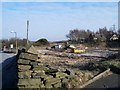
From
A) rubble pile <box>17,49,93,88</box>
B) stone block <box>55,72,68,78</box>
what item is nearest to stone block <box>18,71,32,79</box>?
rubble pile <box>17,49,93,88</box>

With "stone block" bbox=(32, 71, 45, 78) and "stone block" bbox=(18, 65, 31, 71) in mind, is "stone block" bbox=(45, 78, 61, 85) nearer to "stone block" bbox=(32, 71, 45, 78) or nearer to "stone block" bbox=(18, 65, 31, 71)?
"stone block" bbox=(32, 71, 45, 78)

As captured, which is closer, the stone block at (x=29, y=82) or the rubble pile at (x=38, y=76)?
the stone block at (x=29, y=82)

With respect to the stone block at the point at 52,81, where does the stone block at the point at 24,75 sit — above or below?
above

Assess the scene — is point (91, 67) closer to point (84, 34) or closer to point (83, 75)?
point (83, 75)

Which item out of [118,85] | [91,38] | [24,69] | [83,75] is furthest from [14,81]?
[91,38]

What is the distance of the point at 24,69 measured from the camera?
35.2 ft

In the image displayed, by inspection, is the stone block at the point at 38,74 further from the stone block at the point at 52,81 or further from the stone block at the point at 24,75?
the stone block at the point at 52,81

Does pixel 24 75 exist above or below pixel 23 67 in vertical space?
below

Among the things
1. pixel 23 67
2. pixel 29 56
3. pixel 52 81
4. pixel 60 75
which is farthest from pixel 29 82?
pixel 60 75

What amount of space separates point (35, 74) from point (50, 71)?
3.24ft

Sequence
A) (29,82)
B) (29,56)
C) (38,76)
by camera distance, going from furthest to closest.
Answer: (29,56)
(38,76)
(29,82)

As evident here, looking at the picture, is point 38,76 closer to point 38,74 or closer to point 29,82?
point 38,74

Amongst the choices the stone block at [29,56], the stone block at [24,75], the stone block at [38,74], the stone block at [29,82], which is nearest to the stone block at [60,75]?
the stone block at [38,74]

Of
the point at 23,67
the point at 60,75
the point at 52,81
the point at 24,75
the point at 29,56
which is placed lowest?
the point at 52,81
